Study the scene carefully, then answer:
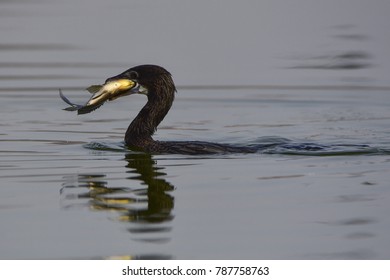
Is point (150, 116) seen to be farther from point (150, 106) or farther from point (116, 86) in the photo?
point (116, 86)

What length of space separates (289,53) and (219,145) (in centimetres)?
792

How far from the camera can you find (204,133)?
14.8 m

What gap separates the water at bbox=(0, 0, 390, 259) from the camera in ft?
30.5

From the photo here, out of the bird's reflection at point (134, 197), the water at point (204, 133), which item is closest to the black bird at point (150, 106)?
the water at point (204, 133)

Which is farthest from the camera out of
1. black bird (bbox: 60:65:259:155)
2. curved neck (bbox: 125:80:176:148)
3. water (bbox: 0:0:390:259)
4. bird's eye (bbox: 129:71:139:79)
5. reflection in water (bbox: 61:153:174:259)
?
curved neck (bbox: 125:80:176:148)

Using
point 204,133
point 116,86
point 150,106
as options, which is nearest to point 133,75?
point 116,86

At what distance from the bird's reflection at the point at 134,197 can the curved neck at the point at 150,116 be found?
122cm

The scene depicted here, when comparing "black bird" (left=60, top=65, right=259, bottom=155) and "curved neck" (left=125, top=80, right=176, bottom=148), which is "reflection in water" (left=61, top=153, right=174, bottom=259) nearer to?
"black bird" (left=60, top=65, right=259, bottom=155)

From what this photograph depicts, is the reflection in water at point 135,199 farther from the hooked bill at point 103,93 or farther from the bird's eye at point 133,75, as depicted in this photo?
the bird's eye at point 133,75

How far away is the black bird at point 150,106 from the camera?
12.9 metres

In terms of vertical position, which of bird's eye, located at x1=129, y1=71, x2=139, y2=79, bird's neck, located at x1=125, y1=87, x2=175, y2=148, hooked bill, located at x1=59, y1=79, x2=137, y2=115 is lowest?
bird's neck, located at x1=125, y1=87, x2=175, y2=148

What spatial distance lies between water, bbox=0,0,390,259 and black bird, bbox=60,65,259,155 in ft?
0.67

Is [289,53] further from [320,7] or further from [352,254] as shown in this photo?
[352,254]

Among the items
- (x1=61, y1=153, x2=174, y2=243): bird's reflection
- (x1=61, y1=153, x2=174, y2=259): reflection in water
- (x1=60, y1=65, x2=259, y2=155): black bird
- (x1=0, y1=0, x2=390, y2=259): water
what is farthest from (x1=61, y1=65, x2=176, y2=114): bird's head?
(x1=61, y1=153, x2=174, y2=259): reflection in water
